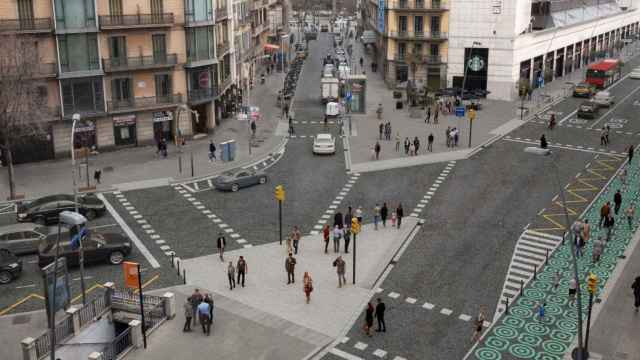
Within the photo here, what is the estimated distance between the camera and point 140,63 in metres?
57.0

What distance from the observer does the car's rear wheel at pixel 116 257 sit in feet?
116

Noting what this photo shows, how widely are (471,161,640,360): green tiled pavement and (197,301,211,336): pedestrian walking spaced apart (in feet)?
34.6

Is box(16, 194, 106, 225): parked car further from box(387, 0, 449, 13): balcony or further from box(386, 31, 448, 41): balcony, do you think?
box(387, 0, 449, 13): balcony

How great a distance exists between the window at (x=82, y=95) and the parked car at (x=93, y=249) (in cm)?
2168

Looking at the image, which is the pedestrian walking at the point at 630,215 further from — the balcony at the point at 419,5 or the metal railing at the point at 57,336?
the balcony at the point at 419,5

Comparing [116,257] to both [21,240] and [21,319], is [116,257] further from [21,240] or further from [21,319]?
[21,319]

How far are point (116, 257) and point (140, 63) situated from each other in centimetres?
2576

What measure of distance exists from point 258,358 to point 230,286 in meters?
6.68

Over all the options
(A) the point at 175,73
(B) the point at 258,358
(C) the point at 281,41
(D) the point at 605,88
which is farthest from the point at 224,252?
(C) the point at 281,41

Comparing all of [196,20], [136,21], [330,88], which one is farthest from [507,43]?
[136,21]

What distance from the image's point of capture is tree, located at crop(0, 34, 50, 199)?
4478cm

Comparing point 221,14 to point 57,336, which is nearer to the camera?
point 57,336

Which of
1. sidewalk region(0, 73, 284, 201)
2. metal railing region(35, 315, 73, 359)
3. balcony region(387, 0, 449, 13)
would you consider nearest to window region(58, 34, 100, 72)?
sidewalk region(0, 73, 284, 201)

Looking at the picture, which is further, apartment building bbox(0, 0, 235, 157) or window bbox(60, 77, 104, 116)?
window bbox(60, 77, 104, 116)
